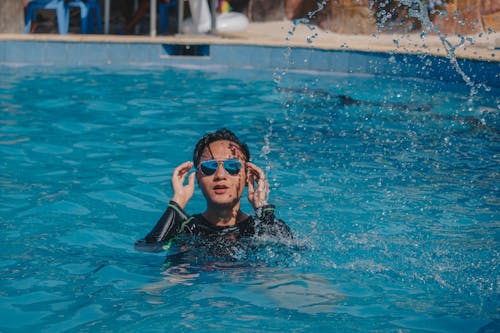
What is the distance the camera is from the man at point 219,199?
4211mm

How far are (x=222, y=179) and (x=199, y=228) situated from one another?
0.39 metres

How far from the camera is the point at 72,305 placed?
3.91 m

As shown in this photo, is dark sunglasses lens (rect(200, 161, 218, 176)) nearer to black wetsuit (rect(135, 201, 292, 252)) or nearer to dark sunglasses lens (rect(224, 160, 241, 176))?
dark sunglasses lens (rect(224, 160, 241, 176))

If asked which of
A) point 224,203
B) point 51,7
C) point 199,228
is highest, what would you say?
point 51,7

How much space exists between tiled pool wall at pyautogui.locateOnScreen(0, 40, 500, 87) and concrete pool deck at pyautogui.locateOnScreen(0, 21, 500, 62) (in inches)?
3.6

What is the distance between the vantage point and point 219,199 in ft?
14.0

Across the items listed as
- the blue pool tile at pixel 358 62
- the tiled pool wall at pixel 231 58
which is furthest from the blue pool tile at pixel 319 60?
the blue pool tile at pixel 358 62

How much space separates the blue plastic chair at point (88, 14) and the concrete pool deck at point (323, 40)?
575 mm

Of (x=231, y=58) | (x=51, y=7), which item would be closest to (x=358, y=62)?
(x=231, y=58)

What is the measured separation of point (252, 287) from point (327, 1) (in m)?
13.1

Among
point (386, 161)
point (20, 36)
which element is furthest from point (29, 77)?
point (386, 161)

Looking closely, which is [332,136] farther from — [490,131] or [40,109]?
[40,109]

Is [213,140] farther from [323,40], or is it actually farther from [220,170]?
[323,40]

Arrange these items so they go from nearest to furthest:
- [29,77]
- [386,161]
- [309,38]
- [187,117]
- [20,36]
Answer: [386,161] < [187,117] < [29,77] < [20,36] < [309,38]
